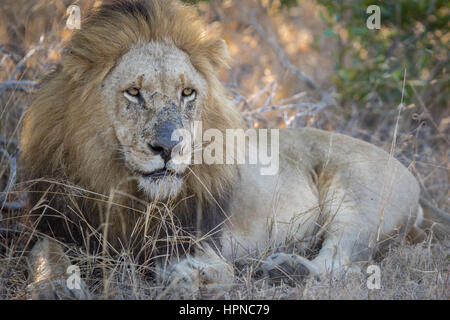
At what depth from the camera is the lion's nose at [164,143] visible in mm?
3225

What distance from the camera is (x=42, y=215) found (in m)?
3.61

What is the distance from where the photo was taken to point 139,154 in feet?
11.0

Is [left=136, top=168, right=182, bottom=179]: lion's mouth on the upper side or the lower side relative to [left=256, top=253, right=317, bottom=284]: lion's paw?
upper

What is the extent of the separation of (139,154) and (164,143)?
0.22 m

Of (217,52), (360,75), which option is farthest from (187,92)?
(360,75)

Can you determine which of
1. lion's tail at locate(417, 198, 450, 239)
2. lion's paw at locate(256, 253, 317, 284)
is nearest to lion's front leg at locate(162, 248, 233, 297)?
lion's paw at locate(256, 253, 317, 284)

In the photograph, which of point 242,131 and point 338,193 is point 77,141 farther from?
point 338,193

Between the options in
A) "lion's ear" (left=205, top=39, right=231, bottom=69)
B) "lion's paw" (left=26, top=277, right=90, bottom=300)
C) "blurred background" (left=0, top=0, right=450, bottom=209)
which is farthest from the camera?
"blurred background" (left=0, top=0, right=450, bottom=209)

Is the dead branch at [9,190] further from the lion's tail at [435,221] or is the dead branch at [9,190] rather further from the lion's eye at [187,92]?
the lion's tail at [435,221]

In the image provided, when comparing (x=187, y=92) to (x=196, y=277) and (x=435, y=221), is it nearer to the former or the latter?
(x=196, y=277)

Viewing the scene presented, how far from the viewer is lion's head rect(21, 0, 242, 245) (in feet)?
11.2

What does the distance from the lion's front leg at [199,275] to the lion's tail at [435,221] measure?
1.90 metres

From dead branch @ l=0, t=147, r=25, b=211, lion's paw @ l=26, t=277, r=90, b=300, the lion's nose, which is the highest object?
the lion's nose

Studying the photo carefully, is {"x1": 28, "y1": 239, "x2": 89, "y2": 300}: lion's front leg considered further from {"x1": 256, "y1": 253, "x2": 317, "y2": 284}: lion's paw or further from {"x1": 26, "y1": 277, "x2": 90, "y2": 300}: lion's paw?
{"x1": 256, "y1": 253, "x2": 317, "y2": 284}: lion's paw
